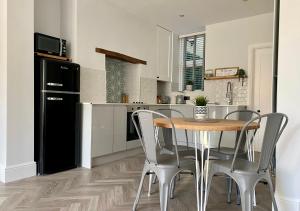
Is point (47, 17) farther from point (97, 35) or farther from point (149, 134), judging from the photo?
point (149, 134)

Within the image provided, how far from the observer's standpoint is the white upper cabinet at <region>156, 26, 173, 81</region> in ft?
19.0

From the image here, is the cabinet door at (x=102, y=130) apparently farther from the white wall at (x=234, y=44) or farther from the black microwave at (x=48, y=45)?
the white wall at (x=234, y=44)

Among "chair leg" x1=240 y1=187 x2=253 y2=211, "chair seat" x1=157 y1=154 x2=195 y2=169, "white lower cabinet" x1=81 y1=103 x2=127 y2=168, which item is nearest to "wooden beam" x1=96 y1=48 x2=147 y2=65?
"white lower cabinet" x1=81 y1=103 x2=127 y2=168

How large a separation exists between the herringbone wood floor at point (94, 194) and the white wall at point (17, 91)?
0.81 ft

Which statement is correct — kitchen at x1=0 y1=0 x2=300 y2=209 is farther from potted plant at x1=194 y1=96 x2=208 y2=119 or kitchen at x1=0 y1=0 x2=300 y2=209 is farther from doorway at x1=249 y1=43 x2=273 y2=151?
potted plant at x1=194 y1=96 x2=208 y2=119

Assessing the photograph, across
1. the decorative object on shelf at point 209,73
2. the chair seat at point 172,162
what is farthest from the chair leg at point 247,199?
the decorative object on shelf at point 209,73

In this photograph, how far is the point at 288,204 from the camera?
6.68 ft

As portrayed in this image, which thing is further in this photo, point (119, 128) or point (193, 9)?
point (193, 9)

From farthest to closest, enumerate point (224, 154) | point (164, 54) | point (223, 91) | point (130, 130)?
point (164, 54) < point (223, 91) < point (130, 130) < point (224, 154)

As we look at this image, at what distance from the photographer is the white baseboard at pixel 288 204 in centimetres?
201

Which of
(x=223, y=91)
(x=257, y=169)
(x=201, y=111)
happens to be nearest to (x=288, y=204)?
(x=257, y=169)

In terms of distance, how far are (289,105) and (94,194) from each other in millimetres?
2083

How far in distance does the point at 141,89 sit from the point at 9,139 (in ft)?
9.52

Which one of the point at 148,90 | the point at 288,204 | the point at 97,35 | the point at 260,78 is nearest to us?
the point at 288,204
